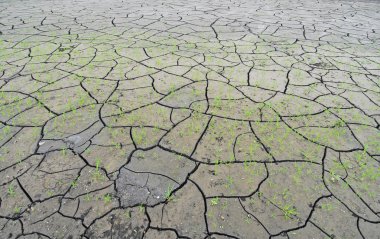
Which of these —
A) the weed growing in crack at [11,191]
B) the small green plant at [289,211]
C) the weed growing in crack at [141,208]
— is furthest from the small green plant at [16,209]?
the small green plant at [289,211]

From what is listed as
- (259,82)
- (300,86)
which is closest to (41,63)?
(259,82)

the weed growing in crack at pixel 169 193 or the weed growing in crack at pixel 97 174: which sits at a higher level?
the weed growing in crack at pixel 97 174

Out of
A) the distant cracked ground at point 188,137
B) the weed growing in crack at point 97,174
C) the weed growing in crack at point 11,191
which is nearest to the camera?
the distant cracked ground at point 188,137

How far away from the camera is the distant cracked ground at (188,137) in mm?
1354

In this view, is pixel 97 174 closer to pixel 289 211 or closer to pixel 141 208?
pixel 141 208

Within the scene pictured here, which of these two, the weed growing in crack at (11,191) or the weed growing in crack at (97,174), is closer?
the weed growing in crack at (11,191)

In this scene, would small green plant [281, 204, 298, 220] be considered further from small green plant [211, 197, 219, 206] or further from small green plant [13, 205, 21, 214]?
small green plant [13, 205, 21, 214]

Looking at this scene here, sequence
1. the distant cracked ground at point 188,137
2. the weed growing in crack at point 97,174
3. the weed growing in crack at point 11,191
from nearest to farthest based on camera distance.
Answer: the distant cracked ground at point 188,137, the weed growing in crack at point 11,191, the weed growing in crack at point 97,174

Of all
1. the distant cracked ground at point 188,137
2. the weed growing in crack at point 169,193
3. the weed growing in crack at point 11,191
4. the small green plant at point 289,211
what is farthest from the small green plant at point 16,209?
the small green plant at point 289,211

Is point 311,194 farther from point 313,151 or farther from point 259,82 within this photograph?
point 259,82

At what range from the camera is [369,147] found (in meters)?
1.84

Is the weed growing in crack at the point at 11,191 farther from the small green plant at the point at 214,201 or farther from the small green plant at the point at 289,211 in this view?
the small green plant at the point at 289,211

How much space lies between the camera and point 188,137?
75.0 inches

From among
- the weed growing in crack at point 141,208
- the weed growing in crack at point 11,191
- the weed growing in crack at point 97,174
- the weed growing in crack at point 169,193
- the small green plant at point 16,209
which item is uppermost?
the weed growing in crack at point 97,174
